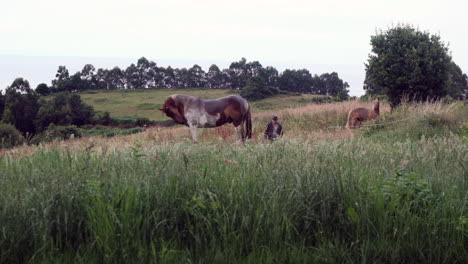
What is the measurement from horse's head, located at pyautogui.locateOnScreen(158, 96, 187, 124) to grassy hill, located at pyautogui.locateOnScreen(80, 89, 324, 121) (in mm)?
34514

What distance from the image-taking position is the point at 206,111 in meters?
13.6

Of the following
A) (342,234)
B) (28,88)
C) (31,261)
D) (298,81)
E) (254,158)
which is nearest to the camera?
(31,261)

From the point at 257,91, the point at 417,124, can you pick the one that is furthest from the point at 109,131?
the point at 417,124

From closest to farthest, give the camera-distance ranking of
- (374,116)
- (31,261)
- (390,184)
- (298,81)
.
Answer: (31,261), (390,184), (374,116), (298,81)

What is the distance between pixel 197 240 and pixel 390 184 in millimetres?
2025

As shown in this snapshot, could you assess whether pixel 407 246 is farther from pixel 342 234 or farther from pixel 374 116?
pixel 374 116

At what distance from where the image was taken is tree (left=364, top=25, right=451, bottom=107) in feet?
82.8

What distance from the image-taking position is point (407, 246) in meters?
4.08

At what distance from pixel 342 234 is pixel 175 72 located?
78.2 metres

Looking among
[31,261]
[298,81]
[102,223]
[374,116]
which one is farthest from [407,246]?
[298,81]

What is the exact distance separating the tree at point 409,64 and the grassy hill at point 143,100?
22.0 metres

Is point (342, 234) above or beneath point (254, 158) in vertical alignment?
beneath

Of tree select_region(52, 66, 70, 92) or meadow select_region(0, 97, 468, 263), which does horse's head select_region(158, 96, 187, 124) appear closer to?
meadow select_region(0, 97, 468, 263)

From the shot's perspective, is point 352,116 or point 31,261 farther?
point 352,116
